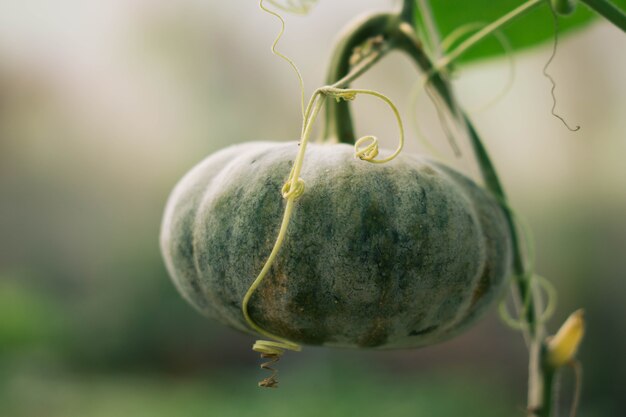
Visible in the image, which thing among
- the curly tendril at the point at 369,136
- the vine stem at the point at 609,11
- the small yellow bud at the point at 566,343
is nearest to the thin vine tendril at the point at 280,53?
the curly tendril at the point at 369,136

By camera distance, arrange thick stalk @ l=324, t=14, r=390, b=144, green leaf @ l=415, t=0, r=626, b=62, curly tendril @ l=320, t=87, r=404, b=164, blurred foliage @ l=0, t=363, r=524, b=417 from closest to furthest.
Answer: curly tendril @ l=320, t=87, r=404, b=164 < thick stalk @ l=324, t=14, r=390, b=144 < green leaf @ l=415, t=0, r=626, b=62 < blurred foliage @ l=0, t=363, r=524, b=417

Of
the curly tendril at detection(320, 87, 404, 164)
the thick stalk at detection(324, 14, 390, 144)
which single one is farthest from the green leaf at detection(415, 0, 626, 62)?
the curly tendril at detection(320, 87, 404, 164)

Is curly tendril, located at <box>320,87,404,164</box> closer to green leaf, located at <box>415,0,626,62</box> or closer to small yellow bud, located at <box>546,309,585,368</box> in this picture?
small yellow bud, located at <box>546,309,585,368</box>

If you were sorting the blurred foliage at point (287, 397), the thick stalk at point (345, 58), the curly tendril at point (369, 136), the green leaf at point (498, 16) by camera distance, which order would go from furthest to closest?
the blurred foliage at point (287, 397) → the green leaf at point (498, 16) → the thick stalk at point (345, 58) → the curly tendril at point (369, 136)

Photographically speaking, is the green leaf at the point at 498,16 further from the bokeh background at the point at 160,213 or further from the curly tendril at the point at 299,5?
the bokeh background at the point at 160,213

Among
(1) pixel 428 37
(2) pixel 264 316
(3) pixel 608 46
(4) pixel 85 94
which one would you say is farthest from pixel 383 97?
(4) pixel 85 94
